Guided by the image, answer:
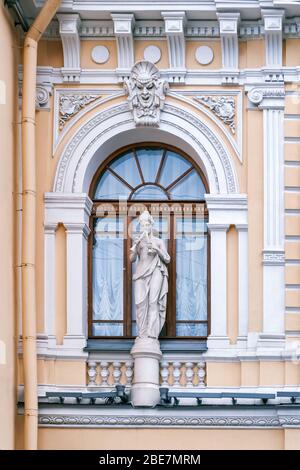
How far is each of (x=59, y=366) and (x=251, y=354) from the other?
2.00 meters

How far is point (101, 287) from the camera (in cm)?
2661

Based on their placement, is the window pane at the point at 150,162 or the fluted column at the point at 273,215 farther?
the window pane at the point at 150,162

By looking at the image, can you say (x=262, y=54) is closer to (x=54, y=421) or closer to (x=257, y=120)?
(x=257, y=120)

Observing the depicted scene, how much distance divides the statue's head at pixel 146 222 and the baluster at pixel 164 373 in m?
1.40

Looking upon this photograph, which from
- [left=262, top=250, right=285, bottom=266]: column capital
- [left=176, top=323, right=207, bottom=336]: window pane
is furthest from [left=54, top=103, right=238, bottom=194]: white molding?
[left=176, top=323, right=207, bottom=336]: window pane

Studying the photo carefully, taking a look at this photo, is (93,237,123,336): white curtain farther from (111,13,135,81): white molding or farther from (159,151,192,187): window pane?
(111,13,135,81): white molding

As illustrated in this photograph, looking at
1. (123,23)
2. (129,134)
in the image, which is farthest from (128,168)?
(123,23)

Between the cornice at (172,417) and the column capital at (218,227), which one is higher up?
the column capital at (218,227)

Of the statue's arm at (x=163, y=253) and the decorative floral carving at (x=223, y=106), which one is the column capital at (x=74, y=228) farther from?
the decorative floral carving at (x=223, y=106)

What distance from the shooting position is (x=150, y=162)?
2684cm

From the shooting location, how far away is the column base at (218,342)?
26062mm

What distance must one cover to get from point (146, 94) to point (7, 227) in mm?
2210

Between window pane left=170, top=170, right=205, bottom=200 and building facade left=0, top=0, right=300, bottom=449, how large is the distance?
22mm

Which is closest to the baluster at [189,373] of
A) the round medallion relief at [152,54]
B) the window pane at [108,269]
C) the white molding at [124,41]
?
the window pane at [108,269]
